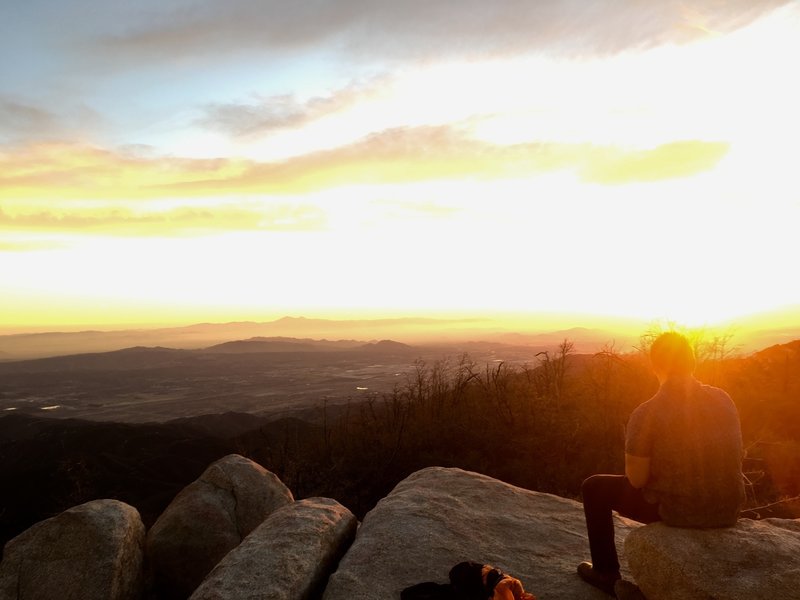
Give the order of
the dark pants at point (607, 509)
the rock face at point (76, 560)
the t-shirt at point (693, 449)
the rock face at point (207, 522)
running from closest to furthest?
the t-shirt at point (693, 449) < the dark pants at point (607, 509) < the rock face at point (76, 560) < the rock face at point (207, 522)

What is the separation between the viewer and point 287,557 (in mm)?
5082

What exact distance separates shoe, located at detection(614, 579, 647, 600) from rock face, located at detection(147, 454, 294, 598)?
4.55 meters

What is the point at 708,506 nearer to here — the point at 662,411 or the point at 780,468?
the point at 662,411

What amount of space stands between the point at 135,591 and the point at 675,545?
18.8 ft

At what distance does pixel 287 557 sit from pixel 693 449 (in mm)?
3521

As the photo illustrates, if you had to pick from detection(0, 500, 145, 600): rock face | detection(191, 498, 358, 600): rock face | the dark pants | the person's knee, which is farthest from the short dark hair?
detection(0, 500, 145, 600): rock face

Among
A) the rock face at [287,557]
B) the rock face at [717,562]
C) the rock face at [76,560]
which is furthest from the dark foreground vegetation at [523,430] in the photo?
the rock face at [76,560]

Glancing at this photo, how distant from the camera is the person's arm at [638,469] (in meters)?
4.45

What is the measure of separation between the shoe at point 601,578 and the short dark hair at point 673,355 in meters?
1.98

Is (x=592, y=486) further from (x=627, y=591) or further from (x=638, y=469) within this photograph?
(x=627, y=591)

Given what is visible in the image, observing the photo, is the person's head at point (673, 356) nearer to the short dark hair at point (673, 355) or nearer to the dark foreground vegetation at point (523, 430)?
the short dark hair at point (673, 355)

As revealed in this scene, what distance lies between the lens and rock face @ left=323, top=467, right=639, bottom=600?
5012mm

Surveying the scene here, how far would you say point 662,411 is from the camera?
14.3ft

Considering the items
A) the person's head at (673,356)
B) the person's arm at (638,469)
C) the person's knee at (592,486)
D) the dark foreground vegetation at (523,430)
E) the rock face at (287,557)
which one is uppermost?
the person's head at (673,356)
